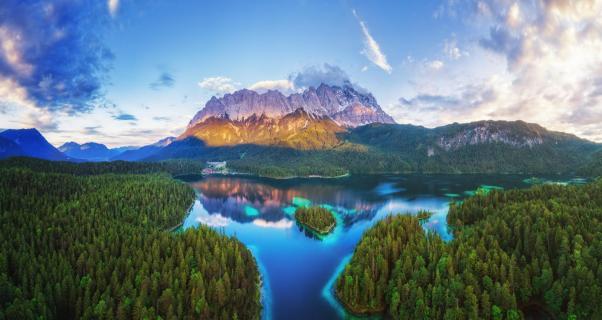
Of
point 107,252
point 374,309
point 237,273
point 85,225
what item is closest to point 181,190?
point 85,225

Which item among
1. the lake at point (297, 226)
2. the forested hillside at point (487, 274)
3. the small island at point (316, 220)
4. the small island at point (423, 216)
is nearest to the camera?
the forested hillside at point (487, 274)

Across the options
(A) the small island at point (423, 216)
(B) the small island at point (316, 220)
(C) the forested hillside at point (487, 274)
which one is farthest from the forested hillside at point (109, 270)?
(A) the small island at point (423, 216)

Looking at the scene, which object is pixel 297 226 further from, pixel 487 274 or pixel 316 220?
pixel 487 274

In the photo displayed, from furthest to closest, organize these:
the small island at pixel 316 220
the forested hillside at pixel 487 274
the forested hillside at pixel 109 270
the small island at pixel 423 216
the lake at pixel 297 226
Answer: the small island at pixel 423 216, the small island at pixel 316 220, the lake at pixel 297 226, the forested hillside at pixel 487 274, the forested hillside at pixel 109 270

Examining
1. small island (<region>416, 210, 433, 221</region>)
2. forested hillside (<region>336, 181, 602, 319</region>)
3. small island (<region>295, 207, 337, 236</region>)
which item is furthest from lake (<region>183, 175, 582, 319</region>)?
forested hillside (<region>336, 181, 602, 319</region>)

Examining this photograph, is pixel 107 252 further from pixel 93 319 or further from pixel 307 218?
pixel 307 218

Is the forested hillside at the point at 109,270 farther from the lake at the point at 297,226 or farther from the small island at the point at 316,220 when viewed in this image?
the small island at the point at 316,220
